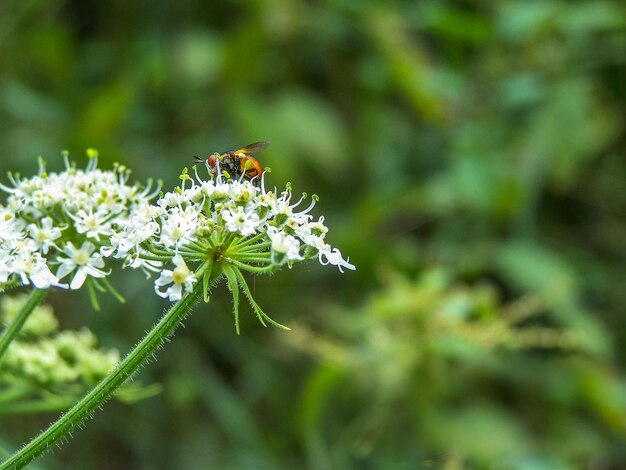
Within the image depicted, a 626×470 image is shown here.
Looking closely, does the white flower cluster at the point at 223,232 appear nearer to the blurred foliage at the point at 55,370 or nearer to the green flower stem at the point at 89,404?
the green flower stem at the point at 89,404

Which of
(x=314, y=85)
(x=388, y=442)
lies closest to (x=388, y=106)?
(x=314, y=85)

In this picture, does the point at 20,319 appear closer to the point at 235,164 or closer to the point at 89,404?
the point at 89,404

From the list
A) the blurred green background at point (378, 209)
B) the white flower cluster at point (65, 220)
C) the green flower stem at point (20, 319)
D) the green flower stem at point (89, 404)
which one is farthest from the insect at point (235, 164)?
the blurred green background at point (378, 209)

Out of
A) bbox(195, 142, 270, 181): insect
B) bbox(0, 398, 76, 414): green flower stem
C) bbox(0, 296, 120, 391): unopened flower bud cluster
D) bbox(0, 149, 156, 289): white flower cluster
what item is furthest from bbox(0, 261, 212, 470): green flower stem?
bbox(195, 142, 270, 181): insect

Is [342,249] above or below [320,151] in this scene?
below

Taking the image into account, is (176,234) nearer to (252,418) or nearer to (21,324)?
(21,324)

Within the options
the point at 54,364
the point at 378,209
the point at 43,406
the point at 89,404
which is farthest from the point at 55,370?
the point at 378,209
